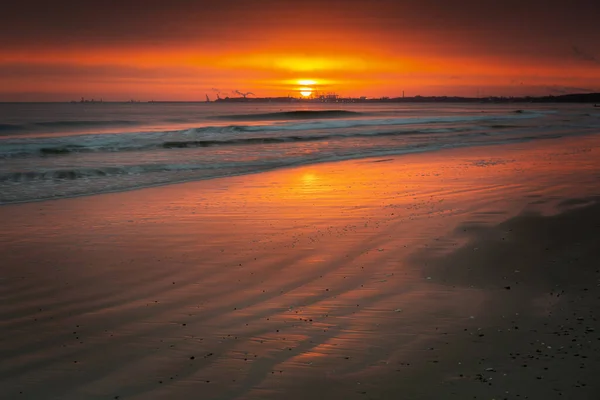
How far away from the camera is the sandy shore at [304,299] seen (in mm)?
3281

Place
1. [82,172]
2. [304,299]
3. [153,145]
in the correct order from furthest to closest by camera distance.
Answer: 1. [153,145]
2. [82,172]
3. [304,299]

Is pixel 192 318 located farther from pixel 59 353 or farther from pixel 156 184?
pixel 156 184

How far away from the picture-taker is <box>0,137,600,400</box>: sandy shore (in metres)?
3.28

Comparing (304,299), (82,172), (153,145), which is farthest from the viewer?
(153,145)

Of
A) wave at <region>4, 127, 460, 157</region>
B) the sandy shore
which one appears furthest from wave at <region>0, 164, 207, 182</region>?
wave at <region>4, 127, 460, 157</region>

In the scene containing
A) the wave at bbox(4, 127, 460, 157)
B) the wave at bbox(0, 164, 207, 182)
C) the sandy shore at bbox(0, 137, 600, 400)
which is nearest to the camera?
the sandy shore at bbox(0, 137, 600, 400)

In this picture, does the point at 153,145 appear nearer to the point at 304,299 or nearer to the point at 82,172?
the point at 82,172

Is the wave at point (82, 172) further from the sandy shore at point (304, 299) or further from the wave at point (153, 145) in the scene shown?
the wave at point (153, 145)

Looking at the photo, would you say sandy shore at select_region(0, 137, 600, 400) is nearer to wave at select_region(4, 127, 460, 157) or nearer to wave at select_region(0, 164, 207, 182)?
wave at select_region(0, 164, 207, 182)

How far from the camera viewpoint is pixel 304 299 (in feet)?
15.4

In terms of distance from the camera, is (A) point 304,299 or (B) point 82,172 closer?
(A) point 304,299

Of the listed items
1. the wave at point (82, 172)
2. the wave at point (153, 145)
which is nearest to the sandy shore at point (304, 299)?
the wave at point (82, 172)

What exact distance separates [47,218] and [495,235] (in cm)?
616

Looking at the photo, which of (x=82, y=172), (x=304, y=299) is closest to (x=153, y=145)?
(x=82, y=172)
